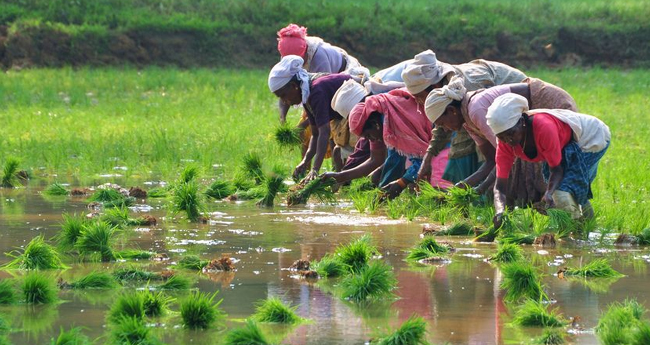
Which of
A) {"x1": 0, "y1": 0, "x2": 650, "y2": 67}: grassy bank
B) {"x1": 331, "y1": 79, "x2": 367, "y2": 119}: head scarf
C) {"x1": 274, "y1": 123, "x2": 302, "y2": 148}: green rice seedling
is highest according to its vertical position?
{"x1": 0, "y1": 0, "x2": 650, "y2": 67}: grassy bank

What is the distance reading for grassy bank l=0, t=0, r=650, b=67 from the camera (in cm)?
2419

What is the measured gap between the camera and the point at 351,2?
28297 mm

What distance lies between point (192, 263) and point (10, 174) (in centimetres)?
467

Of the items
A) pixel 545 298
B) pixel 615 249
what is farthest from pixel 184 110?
pixel 545 298

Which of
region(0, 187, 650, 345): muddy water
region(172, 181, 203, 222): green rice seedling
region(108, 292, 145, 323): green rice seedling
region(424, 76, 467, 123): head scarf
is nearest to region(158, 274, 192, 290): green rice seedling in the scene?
region(0, 187, 650, 345): muddy water

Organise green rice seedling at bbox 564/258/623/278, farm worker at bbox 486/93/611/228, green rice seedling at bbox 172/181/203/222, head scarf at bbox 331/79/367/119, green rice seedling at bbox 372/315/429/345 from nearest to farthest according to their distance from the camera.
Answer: green rice seedling at bbox 372/315/429/345 < green rice seedling at bbox 564/258/623/278 < farm worker at bbox 486/93/611/228 < green rice seedling at bbox 172/181/203/222 < head scarf at bbox 331/79/367/119

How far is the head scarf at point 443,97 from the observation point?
8.21 meters

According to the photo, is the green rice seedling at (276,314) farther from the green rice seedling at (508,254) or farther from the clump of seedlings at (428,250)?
the green rice seedling at (508,254)

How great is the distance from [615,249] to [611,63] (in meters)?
20.1

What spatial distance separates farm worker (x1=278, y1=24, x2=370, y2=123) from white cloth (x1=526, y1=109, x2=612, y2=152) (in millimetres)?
3258

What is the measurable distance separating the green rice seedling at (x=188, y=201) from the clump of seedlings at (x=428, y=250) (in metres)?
2.10

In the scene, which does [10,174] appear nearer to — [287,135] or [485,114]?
[287,135]

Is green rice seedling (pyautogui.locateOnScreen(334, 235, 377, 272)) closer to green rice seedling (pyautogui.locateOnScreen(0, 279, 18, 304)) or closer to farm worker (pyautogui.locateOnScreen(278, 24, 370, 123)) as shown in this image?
green rice seedling (pyautogui.locateOnScreen(0, 279, 18, 304))

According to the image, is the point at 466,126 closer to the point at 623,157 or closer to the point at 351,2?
the point at 623,157
